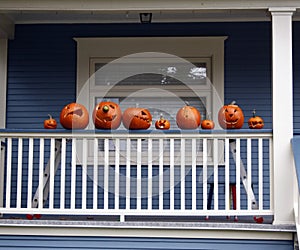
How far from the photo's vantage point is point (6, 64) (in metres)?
6.26

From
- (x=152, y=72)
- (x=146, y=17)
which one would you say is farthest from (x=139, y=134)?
(x=152, y=72)

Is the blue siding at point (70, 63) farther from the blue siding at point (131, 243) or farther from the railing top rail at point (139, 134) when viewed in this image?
the blue siding at point (131, 243)

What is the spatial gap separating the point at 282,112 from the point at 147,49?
2186 millimetres

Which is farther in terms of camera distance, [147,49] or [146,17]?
[147,49]

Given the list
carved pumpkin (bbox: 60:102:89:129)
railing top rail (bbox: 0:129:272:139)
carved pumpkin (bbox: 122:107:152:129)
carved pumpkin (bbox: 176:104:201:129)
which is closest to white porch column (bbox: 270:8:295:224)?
railing top rail (bbox: 0:129:272:139)

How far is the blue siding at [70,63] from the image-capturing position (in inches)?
242

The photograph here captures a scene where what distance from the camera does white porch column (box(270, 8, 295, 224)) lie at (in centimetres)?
445

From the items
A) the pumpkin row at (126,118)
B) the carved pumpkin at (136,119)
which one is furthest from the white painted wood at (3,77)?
the carved pumpkin at (136,119)

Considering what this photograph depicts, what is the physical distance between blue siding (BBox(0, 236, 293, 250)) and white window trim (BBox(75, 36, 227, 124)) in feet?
6.84

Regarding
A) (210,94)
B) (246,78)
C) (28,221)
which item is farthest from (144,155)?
(28,221)

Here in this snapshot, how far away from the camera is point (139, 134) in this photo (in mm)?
4715

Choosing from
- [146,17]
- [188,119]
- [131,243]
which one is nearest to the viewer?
[131,243]

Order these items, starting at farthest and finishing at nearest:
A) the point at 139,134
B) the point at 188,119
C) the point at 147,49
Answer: the point at 147,49, the point at 188,119, the point at 139,134

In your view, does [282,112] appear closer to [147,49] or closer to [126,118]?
[126,118]
